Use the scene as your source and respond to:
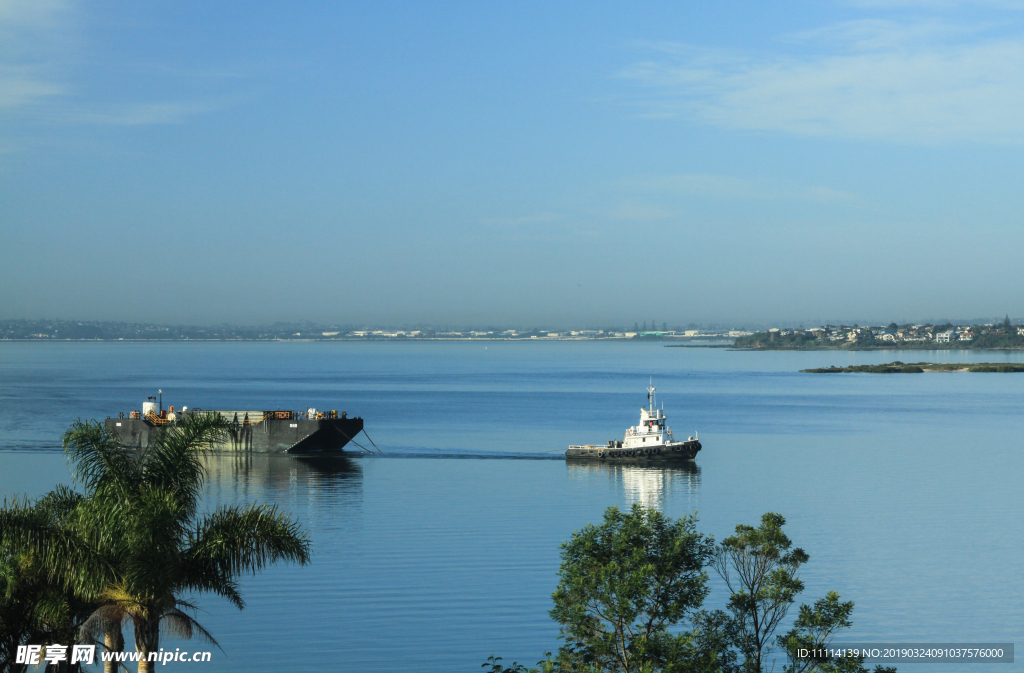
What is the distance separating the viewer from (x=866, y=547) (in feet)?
144

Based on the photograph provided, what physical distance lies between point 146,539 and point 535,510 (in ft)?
129

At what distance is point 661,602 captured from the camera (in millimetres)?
17516

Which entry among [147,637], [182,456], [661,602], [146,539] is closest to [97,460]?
[182,456]

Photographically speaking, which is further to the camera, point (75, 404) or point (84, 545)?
point (75, 404)

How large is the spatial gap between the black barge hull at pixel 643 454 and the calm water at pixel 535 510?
2.07 meters

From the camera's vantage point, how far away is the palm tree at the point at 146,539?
15.3 m

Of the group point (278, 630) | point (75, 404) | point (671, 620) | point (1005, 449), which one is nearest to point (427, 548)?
point (278, 630)

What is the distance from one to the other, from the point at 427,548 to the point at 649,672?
29.0 metres

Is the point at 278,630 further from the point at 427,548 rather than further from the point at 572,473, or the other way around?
the point at 572,473

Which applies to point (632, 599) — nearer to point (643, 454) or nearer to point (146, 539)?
point (146, 539)

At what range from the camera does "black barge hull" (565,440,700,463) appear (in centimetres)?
7206

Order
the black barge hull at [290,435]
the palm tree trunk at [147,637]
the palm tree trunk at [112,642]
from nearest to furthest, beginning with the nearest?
1. the palm tree trunk at [147,637]
2. the palm tree trunk at [112,642]
3. the black barge hull at [290,435]

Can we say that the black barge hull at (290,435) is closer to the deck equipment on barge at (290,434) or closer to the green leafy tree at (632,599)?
the deck equipment on barge at (290,434)

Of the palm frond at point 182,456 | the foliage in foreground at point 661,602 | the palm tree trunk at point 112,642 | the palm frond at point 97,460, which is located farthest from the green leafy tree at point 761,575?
the palm frond at point 97,460
